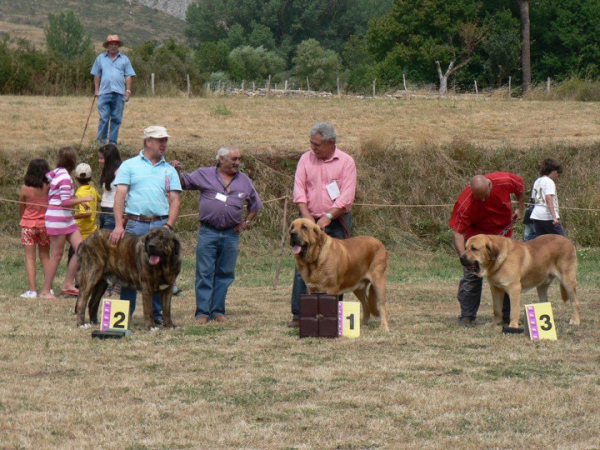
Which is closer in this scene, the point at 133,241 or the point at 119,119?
the point at 133,241

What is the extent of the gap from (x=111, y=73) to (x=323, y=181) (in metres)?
8.61

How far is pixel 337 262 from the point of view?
30.9 ft

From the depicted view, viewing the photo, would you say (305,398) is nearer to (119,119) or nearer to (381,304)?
(381,304)

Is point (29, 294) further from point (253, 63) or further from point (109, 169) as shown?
point (253, 63)

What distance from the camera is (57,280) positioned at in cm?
1480

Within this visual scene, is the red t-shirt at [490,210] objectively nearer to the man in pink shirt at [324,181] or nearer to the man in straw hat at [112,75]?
the man in pink shirt at [324,181]

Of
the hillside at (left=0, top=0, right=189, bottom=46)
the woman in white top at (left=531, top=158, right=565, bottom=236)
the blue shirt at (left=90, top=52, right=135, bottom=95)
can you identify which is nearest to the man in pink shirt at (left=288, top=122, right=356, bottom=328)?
the woman in white top at (left=531, top=158, right=565, bottom=236)

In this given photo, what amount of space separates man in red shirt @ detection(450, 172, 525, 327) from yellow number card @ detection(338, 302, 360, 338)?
137cm

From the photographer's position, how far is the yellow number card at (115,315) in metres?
9.30

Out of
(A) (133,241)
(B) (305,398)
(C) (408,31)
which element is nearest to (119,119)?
(A) (133,241)

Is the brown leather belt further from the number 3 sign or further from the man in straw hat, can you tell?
the man in straw hat

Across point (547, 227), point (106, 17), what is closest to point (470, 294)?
point (547, 227)

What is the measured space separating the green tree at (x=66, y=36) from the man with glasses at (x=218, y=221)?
60.9 meters

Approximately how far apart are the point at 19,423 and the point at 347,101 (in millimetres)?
27059
